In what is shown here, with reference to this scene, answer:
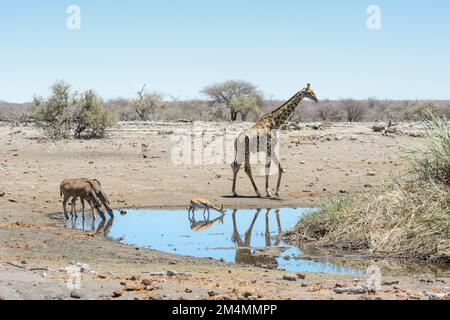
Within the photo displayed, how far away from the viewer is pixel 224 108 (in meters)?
49.7

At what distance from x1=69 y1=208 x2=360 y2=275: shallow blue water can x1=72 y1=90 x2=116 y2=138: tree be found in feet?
44.0

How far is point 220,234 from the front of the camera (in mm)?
13930

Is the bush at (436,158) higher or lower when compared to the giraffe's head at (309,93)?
lower

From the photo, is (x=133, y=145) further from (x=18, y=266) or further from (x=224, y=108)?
(x=224, y=108)

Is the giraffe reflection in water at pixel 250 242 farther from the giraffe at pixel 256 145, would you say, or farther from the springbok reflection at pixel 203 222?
the giraffe at pixel 256 145

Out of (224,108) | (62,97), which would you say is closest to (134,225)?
(62,97)

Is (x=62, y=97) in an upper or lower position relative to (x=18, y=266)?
upper

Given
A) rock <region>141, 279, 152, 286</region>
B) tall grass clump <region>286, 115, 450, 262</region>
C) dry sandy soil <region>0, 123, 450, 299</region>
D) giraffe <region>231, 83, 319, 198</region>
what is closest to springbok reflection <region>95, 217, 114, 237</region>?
dry sandy soil <region>0, 123, 450, 299</region>

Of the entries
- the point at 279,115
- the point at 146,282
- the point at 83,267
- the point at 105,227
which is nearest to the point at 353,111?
the point at 279,115

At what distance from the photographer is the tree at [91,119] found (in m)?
29.5

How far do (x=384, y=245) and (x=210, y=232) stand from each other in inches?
135

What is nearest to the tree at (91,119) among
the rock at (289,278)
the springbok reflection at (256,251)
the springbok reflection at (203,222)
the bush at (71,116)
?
the bush at (71,116)

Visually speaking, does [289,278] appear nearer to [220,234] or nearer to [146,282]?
[146,282]

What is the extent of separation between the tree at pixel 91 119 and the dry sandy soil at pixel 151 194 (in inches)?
37.5
